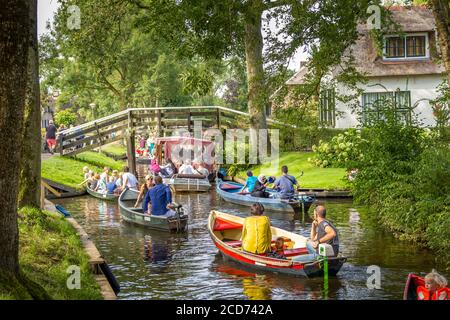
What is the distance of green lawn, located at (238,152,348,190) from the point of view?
29828 mm

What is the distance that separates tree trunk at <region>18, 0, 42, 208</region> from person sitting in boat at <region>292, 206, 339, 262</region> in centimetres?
616

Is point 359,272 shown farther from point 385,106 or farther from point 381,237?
point 385,106

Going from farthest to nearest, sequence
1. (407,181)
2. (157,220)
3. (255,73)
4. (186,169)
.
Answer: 1. (186,169)
2. (255,73)
3. (157,220)
4. (407,181)

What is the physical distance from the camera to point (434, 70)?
41.3 metres

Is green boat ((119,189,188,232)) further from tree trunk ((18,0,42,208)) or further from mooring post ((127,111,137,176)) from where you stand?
mooring post ((127,111,137,176))

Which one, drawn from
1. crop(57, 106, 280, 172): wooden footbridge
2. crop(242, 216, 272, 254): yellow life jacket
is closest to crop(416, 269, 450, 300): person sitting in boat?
crop(242, 216, 272, 254): yellow life jacket

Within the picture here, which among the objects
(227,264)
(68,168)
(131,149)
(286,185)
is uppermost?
(131,149)

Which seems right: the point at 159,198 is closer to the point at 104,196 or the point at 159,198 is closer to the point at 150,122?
the point at 104,196

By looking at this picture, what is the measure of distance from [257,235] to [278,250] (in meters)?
0.79

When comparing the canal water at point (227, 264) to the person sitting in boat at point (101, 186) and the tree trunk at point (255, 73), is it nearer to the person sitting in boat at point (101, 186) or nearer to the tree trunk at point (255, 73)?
the tree trunk at point (255, 73)

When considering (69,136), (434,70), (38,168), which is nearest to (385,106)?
(38,168)

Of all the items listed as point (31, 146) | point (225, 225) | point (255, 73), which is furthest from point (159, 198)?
point (255, 73)

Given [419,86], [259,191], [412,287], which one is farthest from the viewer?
[419,86]

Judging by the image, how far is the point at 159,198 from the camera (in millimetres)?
21766
